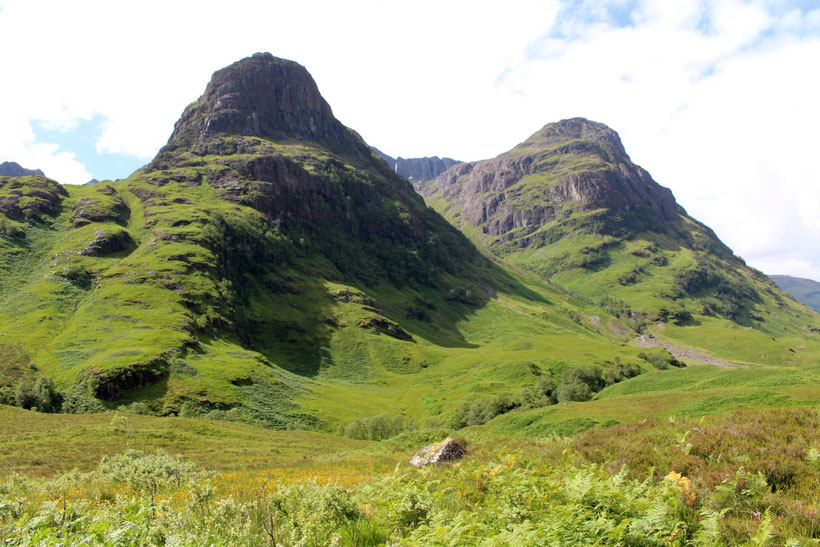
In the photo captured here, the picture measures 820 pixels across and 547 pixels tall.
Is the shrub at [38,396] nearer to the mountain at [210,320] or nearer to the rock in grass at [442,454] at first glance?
the mountain at [210,320]

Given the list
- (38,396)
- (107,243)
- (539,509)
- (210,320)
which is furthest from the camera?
(107,243)

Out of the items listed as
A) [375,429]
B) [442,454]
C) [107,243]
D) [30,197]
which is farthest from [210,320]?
[442,454]

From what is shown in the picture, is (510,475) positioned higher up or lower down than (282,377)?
higher up

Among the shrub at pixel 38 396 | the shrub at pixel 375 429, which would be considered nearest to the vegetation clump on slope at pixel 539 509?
the shrub at pixel 375 429

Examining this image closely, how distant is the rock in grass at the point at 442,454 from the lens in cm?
2358

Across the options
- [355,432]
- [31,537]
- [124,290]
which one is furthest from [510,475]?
[124,290]

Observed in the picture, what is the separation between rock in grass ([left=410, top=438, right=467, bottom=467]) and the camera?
2358 centimetres

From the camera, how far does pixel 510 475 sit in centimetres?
1243

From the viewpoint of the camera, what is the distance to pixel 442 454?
78.2ft

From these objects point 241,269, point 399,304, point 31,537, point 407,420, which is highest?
point 241,269

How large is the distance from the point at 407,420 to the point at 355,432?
12572 mm

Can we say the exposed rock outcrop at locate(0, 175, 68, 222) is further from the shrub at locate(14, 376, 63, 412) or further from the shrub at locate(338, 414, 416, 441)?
the shrub at locate(338, 414, 416, 441)

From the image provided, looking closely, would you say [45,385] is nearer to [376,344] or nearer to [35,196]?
[376,344]

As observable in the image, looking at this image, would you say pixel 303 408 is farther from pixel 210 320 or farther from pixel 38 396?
pixel 38 396
